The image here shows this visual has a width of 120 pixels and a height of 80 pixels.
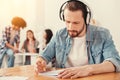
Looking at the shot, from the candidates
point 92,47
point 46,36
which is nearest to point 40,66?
point 92,47

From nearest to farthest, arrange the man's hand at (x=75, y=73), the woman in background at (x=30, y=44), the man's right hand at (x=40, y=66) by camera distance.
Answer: the man's hand at (x=75, y=73)
the man's right hand at (x=40, y=66)
the woman in background at (x=30, y=44)

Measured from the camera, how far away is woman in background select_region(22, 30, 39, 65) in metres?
5.24

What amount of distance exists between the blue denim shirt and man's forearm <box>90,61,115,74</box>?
0.07 metres

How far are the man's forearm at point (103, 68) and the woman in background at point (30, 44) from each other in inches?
144

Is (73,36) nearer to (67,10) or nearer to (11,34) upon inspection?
(67,10)

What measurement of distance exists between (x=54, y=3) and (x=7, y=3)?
4.49 ft

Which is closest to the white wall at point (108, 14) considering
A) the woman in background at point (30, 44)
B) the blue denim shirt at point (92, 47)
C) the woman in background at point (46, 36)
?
the woman in background at point (46, 36)

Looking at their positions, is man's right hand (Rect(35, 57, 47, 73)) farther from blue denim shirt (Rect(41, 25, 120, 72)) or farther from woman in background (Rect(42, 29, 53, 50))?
woman in background (Rect(42, 29, 53, 50))

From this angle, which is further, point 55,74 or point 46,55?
point 46,55

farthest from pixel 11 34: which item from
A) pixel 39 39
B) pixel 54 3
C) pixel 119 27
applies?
pixel 119 27

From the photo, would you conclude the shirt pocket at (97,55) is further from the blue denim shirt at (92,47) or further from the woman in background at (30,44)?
the woman in background at (30,44)

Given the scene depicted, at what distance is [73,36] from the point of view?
1795 mm

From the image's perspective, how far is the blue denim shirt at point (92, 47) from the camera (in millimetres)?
1718

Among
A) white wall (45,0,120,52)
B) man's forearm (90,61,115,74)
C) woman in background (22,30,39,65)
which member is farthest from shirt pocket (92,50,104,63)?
woman in background (22,30,39,65)
